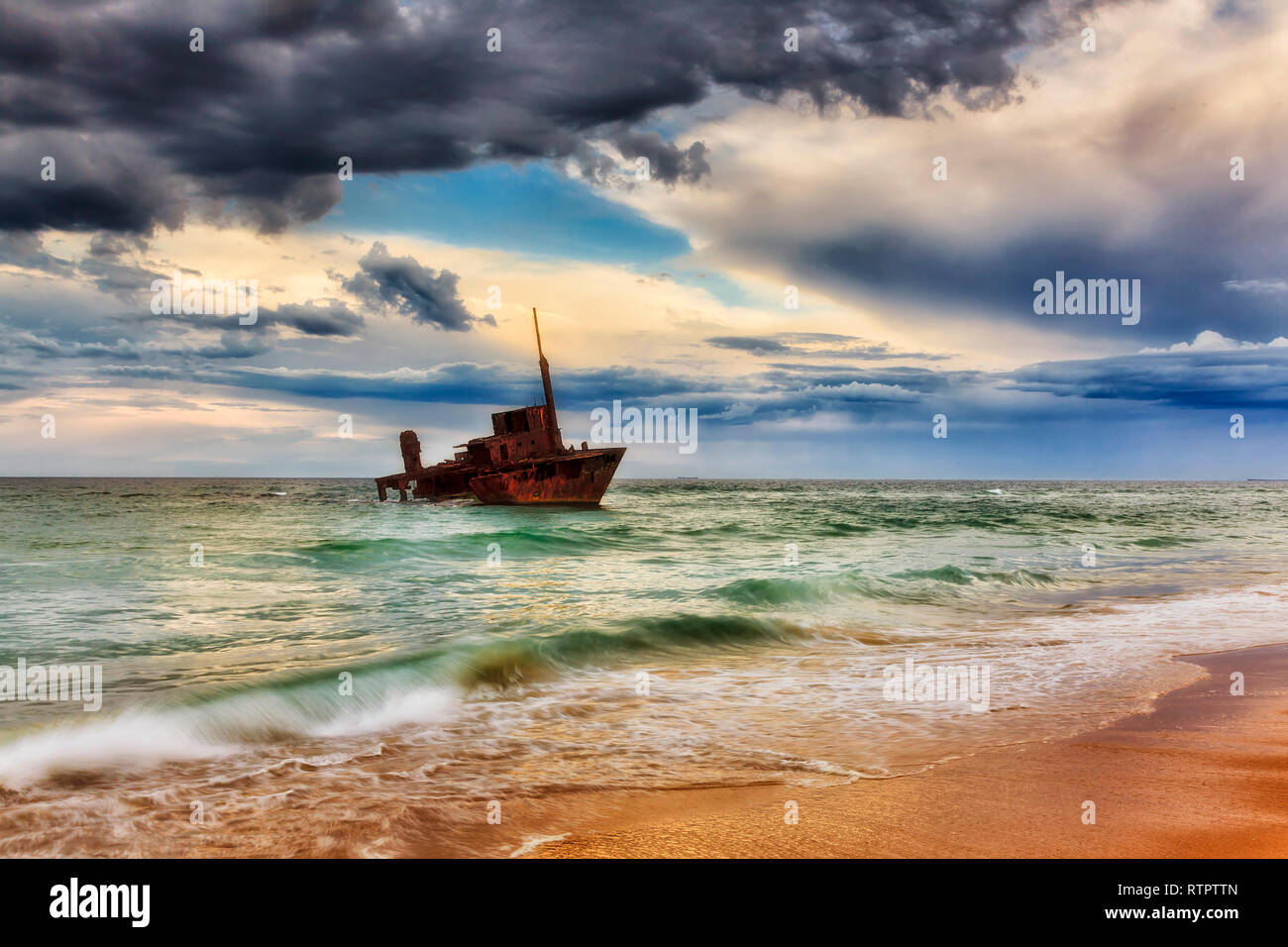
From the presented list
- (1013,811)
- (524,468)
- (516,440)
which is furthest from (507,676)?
(516,440)

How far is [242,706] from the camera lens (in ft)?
23.9

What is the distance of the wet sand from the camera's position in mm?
4059

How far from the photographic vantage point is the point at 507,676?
8938 mm

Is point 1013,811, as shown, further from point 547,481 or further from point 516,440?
point 516,440

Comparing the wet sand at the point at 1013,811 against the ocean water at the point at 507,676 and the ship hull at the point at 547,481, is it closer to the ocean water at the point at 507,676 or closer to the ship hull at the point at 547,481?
the ocean water at the point at 507,676

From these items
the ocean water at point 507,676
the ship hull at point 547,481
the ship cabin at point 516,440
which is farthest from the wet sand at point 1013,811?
the ship cabin at point 516,440

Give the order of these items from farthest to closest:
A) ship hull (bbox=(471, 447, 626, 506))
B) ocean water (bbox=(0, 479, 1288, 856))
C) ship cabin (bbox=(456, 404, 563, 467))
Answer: ship cabin (bbox=(456, 404, 563, 467)) → ship hull (bbox=(471, 447, 626, 506)) → ocean water (bbox=(0, 479, 1288, 856))

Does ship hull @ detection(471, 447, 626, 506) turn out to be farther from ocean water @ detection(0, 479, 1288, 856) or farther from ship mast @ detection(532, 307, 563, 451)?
ocean water @ detection(0, 479, 1288, 856)

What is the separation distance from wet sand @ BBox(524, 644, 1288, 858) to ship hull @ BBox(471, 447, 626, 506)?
1615 inches

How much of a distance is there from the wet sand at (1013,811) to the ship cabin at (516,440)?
4382 cm

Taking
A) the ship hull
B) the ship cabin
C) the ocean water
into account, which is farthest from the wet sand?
the ship cabin
